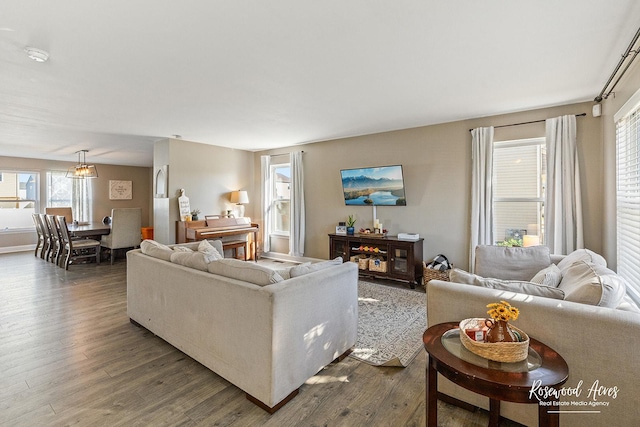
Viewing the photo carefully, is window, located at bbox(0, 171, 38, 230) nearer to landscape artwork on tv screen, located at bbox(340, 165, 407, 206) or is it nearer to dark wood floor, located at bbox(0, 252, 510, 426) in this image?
dark wood floor, located at bbox(0, 252, 510, 426)

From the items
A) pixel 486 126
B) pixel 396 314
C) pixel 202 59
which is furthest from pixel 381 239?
pixel 202 59

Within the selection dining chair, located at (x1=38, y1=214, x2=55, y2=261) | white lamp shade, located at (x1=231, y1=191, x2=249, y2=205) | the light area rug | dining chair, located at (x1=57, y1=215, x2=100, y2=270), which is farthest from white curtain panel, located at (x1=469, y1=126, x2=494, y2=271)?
dining chair, located at (x1=38, y1=214, x2=55, y2=261)

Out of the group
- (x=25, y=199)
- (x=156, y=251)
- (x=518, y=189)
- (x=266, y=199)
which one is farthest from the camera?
(x=25, y=199)

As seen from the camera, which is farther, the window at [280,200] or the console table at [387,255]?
the window at [280,200]

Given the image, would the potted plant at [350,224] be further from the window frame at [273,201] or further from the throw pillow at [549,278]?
the throw pillow at [549,278]

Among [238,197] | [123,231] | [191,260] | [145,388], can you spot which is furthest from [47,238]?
[145,388]

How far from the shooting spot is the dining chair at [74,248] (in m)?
5.59

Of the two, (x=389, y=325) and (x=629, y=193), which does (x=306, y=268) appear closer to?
(x=389, y=325)

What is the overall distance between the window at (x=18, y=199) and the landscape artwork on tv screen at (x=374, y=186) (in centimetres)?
826

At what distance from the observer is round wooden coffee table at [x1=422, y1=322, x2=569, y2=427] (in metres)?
1.13

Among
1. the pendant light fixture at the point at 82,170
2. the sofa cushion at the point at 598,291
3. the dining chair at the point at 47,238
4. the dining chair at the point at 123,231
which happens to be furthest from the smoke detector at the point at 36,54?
the dining chair at the point at 47,238

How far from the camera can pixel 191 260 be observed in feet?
7.94

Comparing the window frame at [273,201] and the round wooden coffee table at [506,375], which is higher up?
the window frame at [273,201]

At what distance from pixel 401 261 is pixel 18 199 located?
9467 mm
